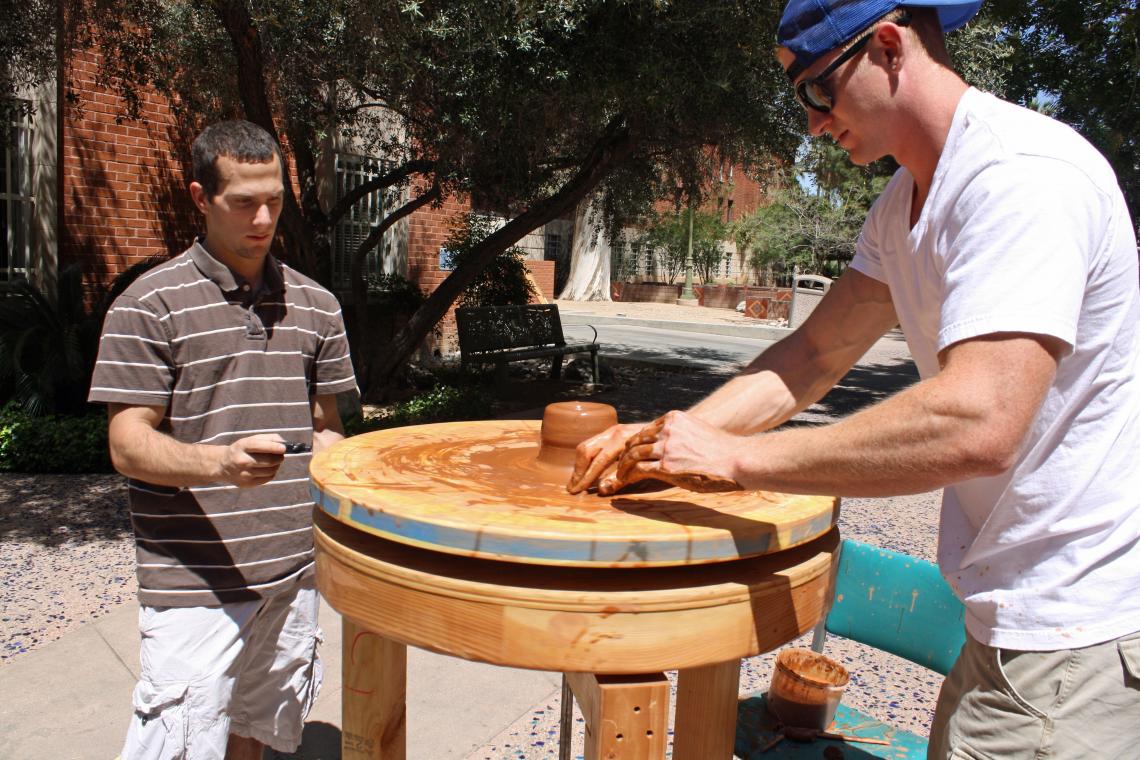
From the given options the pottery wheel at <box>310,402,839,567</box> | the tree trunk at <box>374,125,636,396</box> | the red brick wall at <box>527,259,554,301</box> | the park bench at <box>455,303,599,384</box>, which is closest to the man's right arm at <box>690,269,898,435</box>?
the pottery wheel at <box>310,402,839,567</box>

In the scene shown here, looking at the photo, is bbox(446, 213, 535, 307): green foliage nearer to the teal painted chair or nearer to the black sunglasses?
the teal painted chair

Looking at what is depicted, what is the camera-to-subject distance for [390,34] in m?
5.55

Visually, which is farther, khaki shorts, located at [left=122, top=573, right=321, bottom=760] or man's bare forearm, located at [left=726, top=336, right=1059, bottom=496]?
khaki shorts, located at [left=122, top=573, right=321, bottom=760]

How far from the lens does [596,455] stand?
173cm

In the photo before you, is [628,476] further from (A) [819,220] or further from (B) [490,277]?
(A) [819,220]

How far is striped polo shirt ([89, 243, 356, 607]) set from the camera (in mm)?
2035

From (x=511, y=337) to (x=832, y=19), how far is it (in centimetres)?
912

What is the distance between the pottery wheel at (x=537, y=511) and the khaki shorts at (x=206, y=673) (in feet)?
1.70

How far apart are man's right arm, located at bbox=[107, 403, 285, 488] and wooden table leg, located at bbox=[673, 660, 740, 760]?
0.96 m

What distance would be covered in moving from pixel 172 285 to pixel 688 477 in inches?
54.3

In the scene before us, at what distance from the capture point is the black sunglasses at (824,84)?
4.50ft

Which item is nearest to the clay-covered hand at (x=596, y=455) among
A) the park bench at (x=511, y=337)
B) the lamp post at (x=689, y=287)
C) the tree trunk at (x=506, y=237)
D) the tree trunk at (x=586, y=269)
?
the tree trunk at (x=506, y=237)

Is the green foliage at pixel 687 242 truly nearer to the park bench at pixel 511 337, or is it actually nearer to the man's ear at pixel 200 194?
the park bench at pixel 511 337

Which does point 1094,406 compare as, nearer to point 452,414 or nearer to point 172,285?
point 172,285
